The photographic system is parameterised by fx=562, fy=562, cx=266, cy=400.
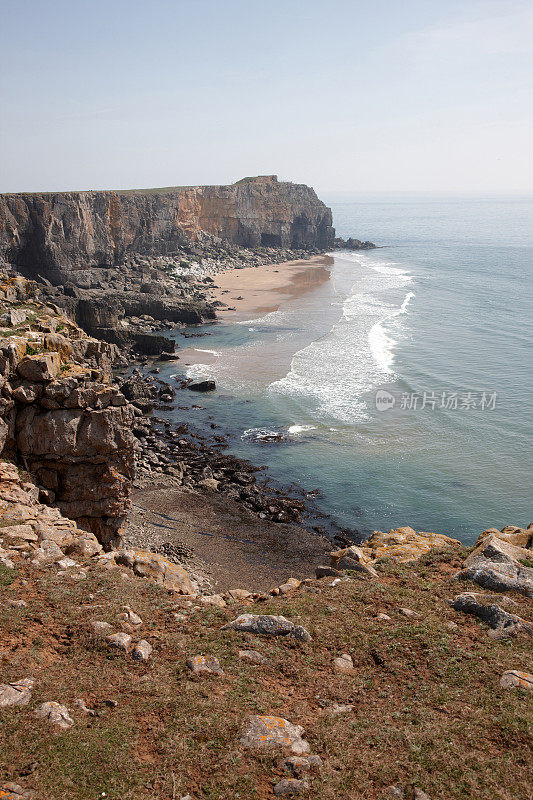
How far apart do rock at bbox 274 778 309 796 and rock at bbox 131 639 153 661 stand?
→ 12.1 ft

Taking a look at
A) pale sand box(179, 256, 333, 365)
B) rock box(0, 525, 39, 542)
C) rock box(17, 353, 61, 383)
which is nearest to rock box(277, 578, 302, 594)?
rock box(0, 525, 39, 542)

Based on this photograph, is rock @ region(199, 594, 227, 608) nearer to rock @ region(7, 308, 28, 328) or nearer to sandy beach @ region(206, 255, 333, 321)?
rock @ region(7, 308, 28, 328)

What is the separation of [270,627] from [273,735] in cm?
302

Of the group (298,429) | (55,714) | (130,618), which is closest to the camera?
(55,714)

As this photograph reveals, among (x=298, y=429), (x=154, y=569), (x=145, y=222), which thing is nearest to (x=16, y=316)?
(x=154, y=569)

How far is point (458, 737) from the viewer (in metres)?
9.06

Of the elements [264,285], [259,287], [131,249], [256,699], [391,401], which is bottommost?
[391,401]

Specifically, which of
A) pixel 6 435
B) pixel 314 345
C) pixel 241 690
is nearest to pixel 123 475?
pixel 6 435

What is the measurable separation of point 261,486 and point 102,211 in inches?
2666

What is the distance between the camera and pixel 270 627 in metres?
11.9

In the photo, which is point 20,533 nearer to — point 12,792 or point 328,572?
point 12,792

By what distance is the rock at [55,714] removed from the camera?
28.6 feet

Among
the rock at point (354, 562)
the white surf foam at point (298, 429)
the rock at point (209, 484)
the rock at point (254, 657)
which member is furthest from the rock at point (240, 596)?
the white surf foam at point (298, 429)

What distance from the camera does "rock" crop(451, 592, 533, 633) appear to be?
1244 centimetres
